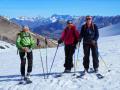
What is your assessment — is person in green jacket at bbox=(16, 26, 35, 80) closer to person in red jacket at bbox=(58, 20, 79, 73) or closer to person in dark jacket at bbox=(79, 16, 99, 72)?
person in red jacket at bbox=(58, 20, 79, 73)

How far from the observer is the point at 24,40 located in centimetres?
1712

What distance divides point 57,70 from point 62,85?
359 cm

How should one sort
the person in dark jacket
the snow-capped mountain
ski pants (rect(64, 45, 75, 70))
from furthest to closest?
the snow-capped mountain
ski pants (rect(64, 45, 75, 70))
the person in dark jacket

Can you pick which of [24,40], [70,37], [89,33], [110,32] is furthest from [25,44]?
[110,32]

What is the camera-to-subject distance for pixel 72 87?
51.5 feet

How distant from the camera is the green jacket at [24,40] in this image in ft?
56.0

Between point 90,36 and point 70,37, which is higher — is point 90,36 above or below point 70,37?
above

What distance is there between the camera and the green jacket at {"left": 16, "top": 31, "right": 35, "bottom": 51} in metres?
17.1

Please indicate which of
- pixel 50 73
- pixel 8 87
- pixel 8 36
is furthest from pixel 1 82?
pixel 8 36

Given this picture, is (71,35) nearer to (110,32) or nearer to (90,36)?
(90,36)

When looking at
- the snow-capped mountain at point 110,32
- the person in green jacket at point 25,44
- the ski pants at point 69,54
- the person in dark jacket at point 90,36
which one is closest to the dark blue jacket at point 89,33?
the person in dark jacket at point 90,36

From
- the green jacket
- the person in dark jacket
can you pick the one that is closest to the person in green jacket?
the green jacket

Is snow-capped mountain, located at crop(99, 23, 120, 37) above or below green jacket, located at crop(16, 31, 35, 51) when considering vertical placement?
below

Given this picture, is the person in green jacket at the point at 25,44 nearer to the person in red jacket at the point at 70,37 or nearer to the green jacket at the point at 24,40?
the green jacket at the point at 24,40
